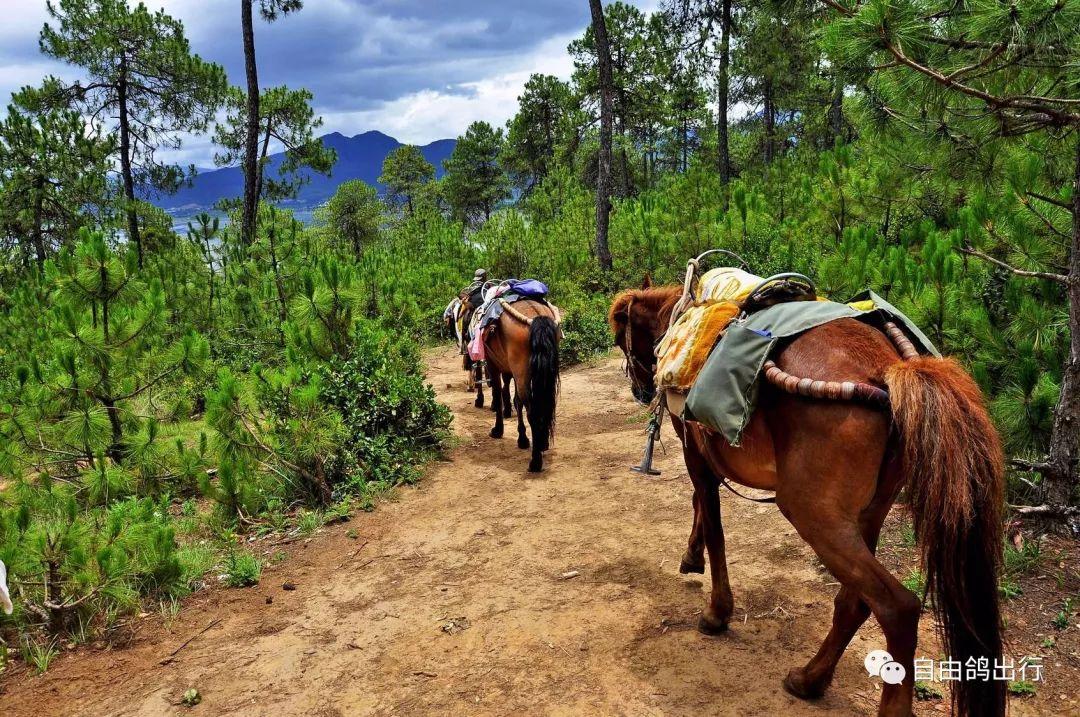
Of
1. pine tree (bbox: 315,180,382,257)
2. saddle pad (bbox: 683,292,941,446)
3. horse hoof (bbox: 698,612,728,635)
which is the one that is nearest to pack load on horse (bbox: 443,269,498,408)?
horse hoof (bbox: 698,612,728,635)

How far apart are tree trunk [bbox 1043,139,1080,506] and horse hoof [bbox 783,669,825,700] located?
186cm

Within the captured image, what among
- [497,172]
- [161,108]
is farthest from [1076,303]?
[497,172]

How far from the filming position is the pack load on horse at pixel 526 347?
5562 millimetres

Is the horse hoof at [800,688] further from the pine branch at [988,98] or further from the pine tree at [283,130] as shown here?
the pine tree at [283,130]

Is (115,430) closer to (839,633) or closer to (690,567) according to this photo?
(690,567)

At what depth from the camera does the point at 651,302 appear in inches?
169

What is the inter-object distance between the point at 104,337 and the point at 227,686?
11.1ft

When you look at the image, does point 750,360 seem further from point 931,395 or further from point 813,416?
point 931,395

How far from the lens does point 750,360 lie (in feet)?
8.02

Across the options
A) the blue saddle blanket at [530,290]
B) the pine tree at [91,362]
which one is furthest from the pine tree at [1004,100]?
the pine tree at [91,362]

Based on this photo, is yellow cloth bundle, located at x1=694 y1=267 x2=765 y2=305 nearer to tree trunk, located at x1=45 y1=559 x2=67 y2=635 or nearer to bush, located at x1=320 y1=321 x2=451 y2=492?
bush, located at x1=320 y1=321 x2=451 y2=492

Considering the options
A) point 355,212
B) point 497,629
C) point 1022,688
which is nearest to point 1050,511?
point 1022,688

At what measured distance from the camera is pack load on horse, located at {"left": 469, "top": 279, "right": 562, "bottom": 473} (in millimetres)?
5562

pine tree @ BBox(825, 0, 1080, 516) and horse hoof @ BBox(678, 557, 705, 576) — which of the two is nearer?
pine tree @ BBox(825, 0, 1080, 516)
